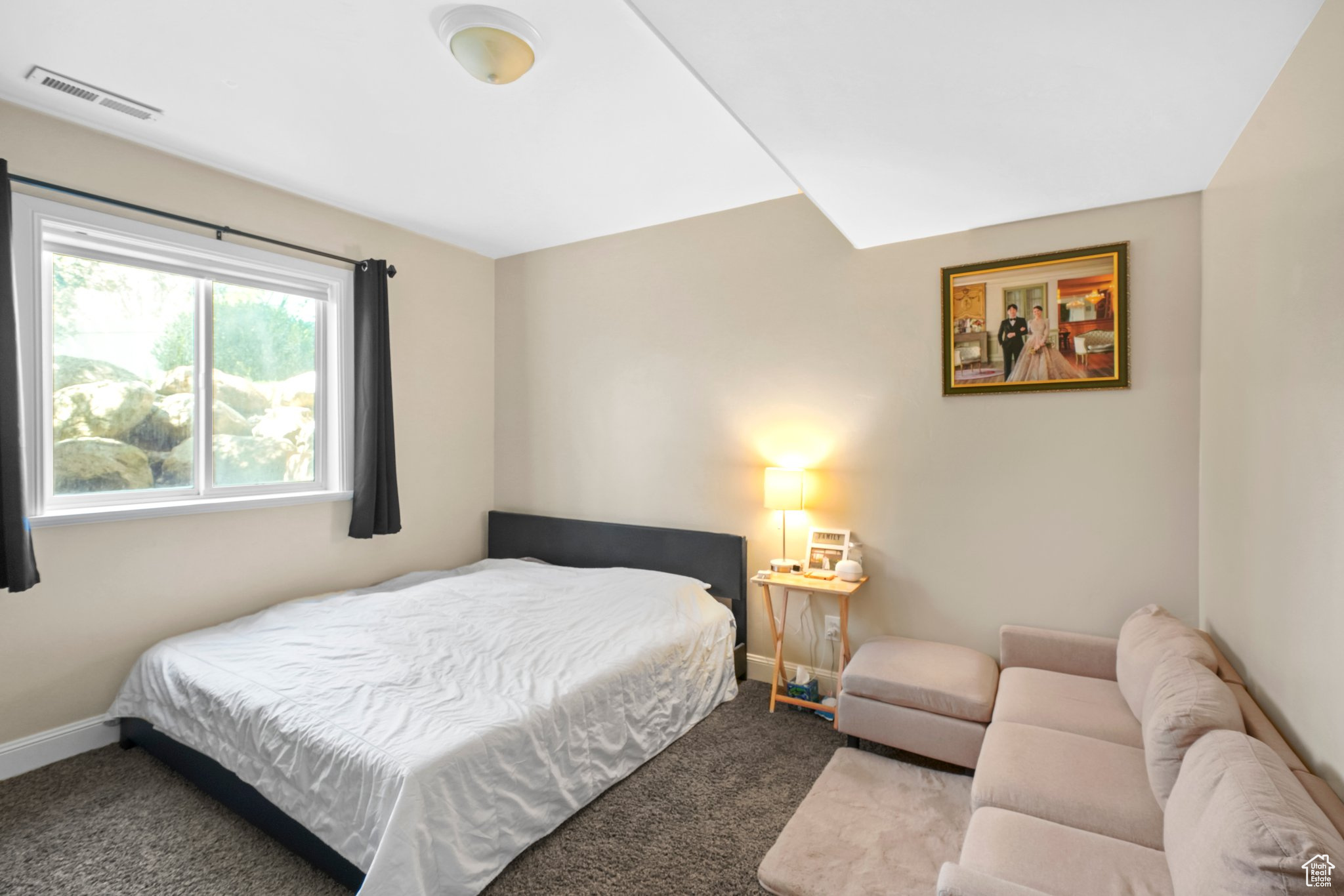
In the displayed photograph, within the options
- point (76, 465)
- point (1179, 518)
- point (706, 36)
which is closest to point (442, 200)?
point (76, 465)

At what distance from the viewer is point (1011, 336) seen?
291 centimetres

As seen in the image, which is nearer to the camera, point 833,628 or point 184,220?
point 184,220

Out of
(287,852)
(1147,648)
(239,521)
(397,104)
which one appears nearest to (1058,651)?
(1147,648)

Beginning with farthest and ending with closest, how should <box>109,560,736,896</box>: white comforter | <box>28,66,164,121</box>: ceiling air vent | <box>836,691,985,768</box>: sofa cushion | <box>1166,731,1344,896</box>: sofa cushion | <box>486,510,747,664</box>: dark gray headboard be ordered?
<box>486,510,747,664</box>: dark gray headboard, <box>836,691,985,768</box>: sofa cushion, <box>28,66,164,121</box>: ceiling air vent, <box>109,560,736,896</box>: white comforter, <box>1166,731,1344,896</box>: sofa cushion

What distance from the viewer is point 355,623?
9.61 ft

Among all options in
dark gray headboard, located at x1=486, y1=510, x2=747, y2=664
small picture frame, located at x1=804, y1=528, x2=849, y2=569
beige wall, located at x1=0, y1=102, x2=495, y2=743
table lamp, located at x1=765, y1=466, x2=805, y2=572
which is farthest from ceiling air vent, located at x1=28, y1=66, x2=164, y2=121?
small picture frame, located at x1=804, y1=528, x2=849, y2=569

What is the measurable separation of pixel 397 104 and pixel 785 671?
10.5ft

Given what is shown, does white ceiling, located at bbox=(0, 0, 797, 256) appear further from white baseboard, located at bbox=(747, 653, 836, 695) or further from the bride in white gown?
white baseboard, located at bbox=(747, 653, 836, 695)

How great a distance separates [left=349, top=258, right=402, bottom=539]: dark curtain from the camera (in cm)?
368

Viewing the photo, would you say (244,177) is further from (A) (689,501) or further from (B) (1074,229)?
(B) (1074,229)

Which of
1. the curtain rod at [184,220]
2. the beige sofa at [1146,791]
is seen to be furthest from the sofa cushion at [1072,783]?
the curtain rod at [184,220]

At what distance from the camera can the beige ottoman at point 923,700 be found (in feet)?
8.18

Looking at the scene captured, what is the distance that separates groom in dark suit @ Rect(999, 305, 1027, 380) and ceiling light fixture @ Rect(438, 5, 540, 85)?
7.38 feet

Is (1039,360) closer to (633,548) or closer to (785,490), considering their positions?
(785,490)
